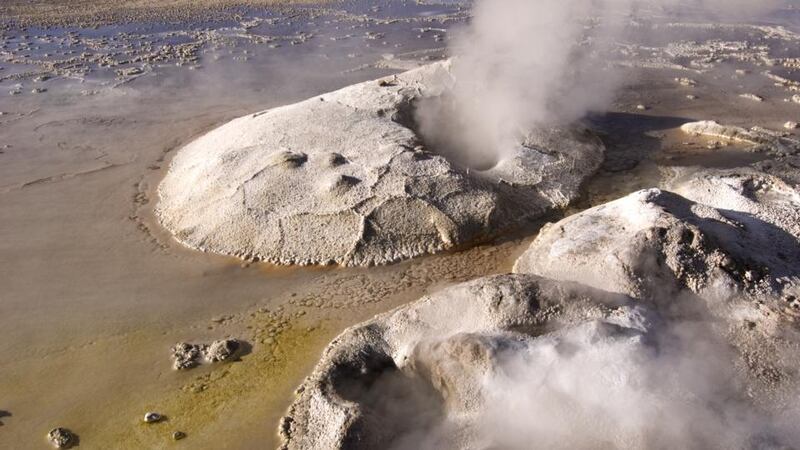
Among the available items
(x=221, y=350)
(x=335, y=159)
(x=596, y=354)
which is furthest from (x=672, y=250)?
(x=221, y=350)

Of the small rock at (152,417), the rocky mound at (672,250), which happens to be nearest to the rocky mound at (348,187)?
the rocky mound at (672,250)

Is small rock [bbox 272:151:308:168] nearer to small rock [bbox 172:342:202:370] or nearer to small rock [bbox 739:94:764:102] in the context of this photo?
small rock [bbox 172:342:202:370]

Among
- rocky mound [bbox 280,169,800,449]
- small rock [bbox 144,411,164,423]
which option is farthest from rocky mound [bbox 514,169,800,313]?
small rock [bbox 144,411,164,423]

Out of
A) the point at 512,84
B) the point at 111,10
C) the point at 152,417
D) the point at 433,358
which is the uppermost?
the point at 512,84

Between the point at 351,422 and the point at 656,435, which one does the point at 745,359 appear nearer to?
the point at 656,435

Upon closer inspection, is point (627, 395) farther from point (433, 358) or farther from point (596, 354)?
point (433, 358)

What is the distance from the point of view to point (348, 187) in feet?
18.4

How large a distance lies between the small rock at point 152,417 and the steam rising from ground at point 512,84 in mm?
4041

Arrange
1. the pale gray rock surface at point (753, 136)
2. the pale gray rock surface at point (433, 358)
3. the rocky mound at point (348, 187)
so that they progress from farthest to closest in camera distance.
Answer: the pale gray rock surface at point (753, 136)
the rocky mound at point (348, 187)
the pale gray rock surface at point (433, 358)

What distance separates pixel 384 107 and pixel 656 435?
4.62 metres

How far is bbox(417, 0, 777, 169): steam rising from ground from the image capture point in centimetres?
694

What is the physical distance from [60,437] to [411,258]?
2872 millimetres

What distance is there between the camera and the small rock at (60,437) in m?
3.66

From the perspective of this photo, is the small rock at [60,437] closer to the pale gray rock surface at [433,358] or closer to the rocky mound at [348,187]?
the pale gray rock surface at [433,358]
